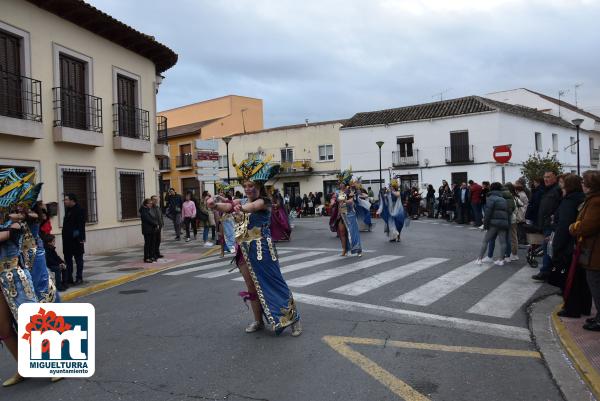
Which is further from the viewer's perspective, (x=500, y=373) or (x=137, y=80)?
(x=137, y=80)

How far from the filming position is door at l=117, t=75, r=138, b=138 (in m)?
17.0


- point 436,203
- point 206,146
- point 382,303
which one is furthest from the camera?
point 436,203

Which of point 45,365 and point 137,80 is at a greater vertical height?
point 137,80

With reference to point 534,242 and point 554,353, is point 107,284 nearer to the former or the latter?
point 554,353

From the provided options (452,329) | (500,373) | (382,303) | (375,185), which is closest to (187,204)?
(382,303)

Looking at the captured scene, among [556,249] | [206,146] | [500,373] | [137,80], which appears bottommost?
[500,373]

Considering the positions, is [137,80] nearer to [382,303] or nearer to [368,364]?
[382,303]

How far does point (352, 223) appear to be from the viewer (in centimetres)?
1202

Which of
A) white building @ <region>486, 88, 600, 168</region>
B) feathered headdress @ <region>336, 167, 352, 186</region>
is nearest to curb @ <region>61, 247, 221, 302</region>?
feathered headdress @ <region>336, 167, 352, 186</region>

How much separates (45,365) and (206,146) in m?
11.6

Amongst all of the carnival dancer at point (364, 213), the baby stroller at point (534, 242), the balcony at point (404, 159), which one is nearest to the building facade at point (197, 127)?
the balcony at point (404, 159)

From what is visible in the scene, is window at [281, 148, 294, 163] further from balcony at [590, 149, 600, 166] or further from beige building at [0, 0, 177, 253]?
balcony at [590, 149, 600, 166]

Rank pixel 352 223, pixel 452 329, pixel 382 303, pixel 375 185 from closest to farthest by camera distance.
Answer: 1. pixel 452 329
2. pixel 382 303
3. pixel 352 223
4. pixel 375 185

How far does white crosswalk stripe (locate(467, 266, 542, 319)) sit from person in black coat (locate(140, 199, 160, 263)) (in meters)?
8.05
